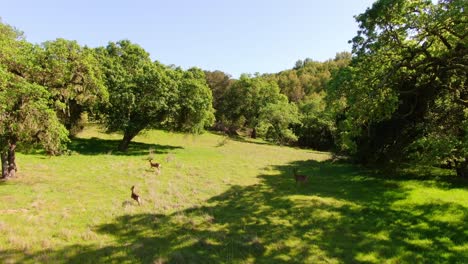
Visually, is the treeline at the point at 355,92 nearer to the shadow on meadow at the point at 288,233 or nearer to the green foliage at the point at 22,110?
→ the green foliage at the point at 22,110

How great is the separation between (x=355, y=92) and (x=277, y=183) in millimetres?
11002

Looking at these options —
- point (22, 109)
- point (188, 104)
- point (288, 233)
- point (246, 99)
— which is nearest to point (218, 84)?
point (246, 99)

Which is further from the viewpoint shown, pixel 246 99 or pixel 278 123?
pixel 246 99

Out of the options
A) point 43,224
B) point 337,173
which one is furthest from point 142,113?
point 43,224

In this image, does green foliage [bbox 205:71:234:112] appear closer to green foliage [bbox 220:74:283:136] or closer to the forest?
green foliage [bbox 220:74:283:136]

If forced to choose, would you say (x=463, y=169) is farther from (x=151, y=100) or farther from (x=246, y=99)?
(x=246, y=99)

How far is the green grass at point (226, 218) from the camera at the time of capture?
34.7 feet

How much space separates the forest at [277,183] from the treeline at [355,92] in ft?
0.31

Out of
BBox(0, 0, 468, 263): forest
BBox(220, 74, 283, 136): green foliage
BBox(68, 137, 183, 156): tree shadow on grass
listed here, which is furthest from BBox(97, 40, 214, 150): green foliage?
BBox(220, 74, 283, 136): green foliage

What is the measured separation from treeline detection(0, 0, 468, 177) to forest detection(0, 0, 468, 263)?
10cm

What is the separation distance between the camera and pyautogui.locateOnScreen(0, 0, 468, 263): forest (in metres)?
11.2

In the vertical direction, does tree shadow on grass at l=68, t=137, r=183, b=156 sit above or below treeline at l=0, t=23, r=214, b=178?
below

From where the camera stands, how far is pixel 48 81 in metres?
21.6

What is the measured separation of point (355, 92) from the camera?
14883 mm
